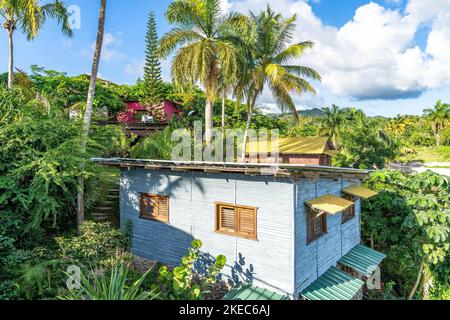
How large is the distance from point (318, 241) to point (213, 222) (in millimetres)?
3069

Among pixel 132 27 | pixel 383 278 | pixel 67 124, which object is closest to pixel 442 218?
pixel 383 278

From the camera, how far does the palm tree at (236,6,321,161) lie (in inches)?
696

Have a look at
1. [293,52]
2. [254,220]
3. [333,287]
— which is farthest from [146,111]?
[333,287]

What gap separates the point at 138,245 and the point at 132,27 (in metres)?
9.13

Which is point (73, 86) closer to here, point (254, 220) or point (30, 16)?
point (30, 16)

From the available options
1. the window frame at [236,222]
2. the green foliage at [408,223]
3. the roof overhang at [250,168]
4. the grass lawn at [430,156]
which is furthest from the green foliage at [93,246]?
the grass lawn at [430,156]

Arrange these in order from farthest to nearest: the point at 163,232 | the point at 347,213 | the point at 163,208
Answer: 1. the point at 347,213
2. the point at 163,208
3. the point at 163,232

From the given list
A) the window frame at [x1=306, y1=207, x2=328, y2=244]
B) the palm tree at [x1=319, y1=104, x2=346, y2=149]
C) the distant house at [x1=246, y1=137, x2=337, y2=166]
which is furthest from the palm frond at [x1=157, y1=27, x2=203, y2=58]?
the palm tree at [x1=319, y1=104, x2=346, y2=149]

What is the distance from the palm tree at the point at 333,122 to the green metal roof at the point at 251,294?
114ft

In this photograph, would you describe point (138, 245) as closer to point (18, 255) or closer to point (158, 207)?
point (158, 207)

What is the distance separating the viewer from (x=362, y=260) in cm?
974

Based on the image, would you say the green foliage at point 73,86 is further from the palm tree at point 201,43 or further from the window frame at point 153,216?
the window frame at point 153,216

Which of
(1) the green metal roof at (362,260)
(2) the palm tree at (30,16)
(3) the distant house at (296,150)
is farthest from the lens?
(3) the distant house at (296,150)

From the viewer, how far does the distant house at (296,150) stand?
26.0m
